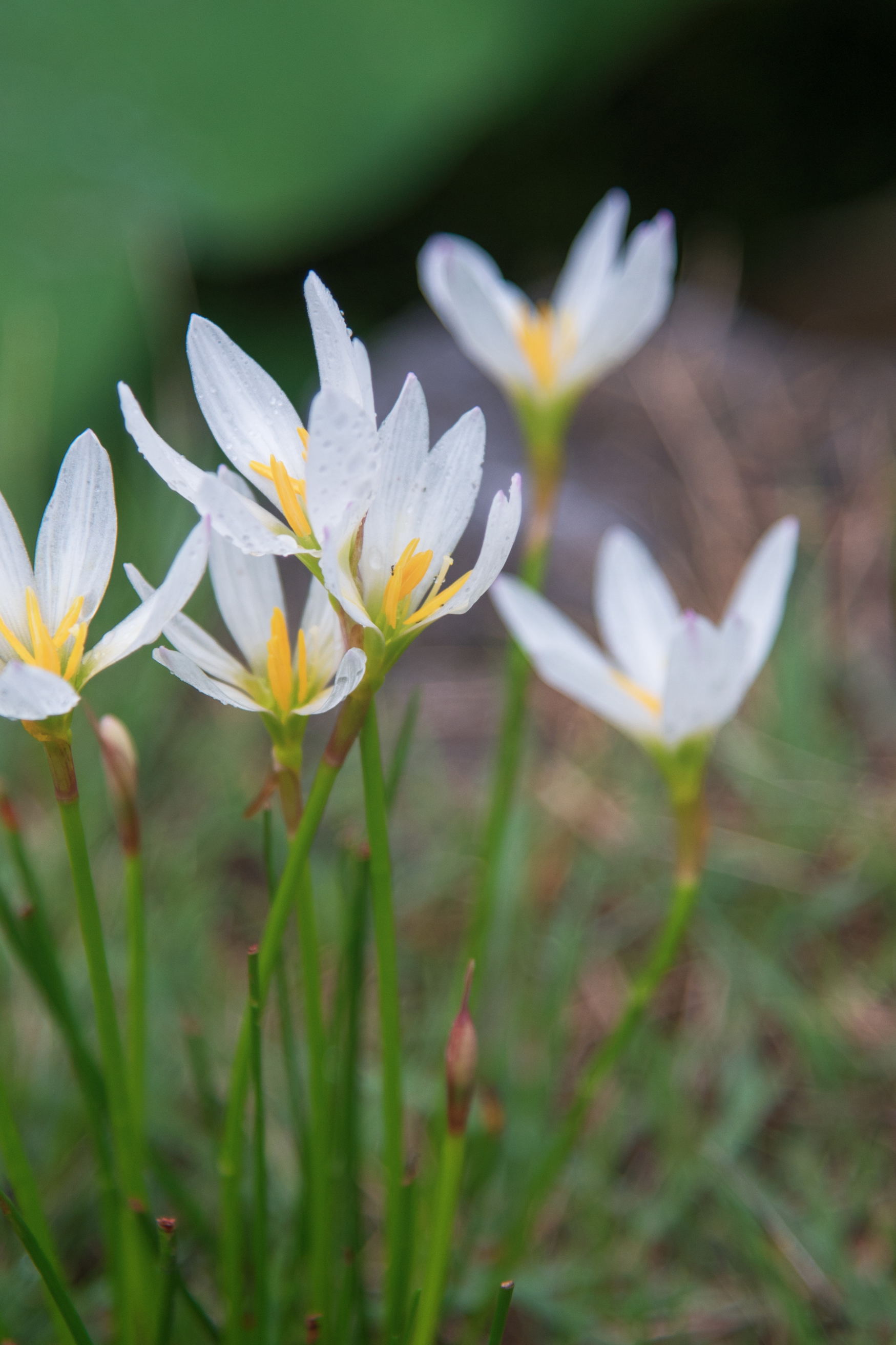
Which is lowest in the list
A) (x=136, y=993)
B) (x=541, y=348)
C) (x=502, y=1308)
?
(x=502, y=1308)

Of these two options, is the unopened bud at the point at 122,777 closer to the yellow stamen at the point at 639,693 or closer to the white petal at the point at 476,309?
the yellow stamen at the point at 639,693

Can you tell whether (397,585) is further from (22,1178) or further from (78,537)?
(22,1178)

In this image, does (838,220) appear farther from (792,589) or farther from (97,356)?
(97,356)

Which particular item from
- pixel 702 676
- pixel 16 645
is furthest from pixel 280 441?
pixel 702 676

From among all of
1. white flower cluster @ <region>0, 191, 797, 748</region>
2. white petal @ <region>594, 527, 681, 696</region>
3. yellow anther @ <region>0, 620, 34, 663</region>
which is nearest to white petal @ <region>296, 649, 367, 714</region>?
white flower cluster @ <region>0, 191, 797, 748</region>

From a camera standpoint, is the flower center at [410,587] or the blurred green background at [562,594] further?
the blurred green background at [562,594]

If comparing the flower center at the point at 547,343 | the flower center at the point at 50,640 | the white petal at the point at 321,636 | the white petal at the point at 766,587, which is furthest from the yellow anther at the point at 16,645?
the flower center at the point at 547,343
